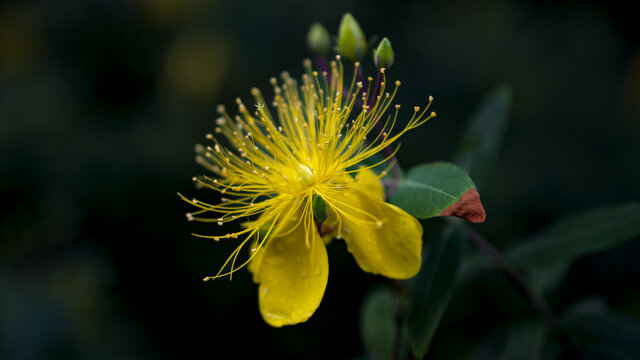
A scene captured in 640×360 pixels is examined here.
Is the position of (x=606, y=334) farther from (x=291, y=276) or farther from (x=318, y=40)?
(x=318, y=40)

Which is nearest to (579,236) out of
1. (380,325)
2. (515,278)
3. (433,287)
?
(515,278)

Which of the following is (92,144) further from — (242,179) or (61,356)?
(242,179)

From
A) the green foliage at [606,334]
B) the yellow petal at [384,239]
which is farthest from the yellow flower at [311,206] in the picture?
the green foliage at [606,334]

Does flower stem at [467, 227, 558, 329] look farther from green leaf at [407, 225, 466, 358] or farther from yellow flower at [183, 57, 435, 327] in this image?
yellow flower at [183, 57, 435, 327]

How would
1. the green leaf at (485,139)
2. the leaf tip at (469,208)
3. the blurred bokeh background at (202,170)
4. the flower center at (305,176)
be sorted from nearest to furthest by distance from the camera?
the leaf tip at (469,208) → the flower center at (305,176) → the green leaf at (485,139) → the blurred bokeh background at (202,170)

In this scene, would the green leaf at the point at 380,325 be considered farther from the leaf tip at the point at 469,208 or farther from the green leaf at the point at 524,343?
the leaf tip at the point at 469,208

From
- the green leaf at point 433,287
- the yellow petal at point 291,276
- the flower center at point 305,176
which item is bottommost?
the green leaf at point 433,287

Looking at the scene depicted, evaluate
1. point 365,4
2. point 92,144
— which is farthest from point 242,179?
point 365,4

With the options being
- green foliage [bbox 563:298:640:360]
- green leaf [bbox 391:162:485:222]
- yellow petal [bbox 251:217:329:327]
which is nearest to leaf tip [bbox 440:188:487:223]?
green leaf [bbox 391:162:485:222]
